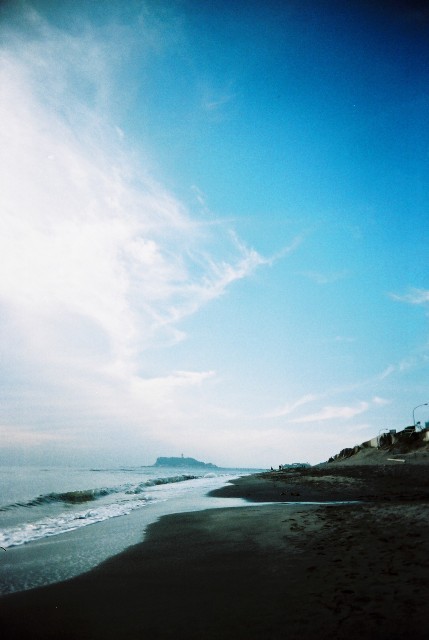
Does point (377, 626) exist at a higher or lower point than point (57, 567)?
higher

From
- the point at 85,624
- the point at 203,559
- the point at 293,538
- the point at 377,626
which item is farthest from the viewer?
the point at 293,538

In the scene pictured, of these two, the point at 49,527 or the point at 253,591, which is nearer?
the point at 253,591

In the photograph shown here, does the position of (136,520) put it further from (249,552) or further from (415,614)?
(415,614)

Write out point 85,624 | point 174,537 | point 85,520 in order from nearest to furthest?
point 85,624 → point 174,537 → point 85,520

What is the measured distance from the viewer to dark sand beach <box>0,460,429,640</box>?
423cm

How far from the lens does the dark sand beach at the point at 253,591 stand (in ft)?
13.9

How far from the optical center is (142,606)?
5141mm

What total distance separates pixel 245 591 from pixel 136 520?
33.7ft

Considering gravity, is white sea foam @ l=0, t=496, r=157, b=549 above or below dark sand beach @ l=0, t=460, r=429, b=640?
below

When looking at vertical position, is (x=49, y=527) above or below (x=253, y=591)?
below

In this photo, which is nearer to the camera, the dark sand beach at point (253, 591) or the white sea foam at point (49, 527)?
the dark sand beach at point (253, 591)

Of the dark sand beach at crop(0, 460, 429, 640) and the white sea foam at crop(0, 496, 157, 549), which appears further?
the white sea foam at crop(0, 496, 157, 549)

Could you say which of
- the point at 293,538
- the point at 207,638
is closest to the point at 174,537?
the point at 293,538

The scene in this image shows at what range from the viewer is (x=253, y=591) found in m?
5.32
